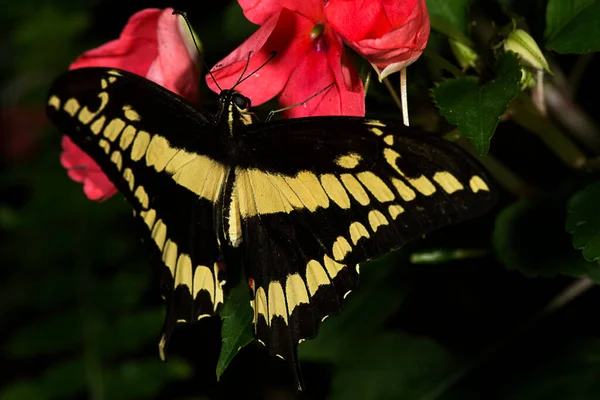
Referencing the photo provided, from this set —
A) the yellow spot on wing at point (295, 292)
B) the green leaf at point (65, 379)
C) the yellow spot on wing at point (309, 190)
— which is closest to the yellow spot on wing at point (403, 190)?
the yellow spot on wing at point (309, 190)

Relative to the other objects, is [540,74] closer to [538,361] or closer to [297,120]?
[297,120]

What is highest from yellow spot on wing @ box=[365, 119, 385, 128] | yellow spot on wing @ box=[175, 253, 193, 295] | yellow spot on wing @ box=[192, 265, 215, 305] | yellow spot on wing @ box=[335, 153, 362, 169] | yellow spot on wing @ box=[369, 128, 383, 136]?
yellow spot on wing @ box=[365, 119, 385, 128]

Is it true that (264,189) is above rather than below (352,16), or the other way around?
below

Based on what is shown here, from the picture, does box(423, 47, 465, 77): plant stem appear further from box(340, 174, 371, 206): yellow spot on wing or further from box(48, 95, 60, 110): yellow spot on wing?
box(48, 95, 60, 110): yellow spot on wing

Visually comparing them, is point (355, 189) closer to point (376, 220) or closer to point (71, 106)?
point (376, 220)

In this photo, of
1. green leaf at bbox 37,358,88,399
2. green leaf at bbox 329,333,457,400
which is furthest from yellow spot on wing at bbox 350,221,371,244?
green leaf at bbox 37,358,88,399

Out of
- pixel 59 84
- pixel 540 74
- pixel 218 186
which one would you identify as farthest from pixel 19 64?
pixel 540 74

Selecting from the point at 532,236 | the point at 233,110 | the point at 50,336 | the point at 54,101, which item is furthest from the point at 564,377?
the point at 50,336
